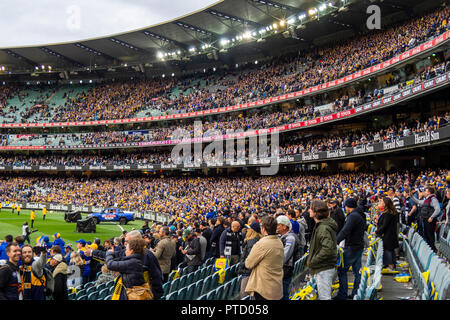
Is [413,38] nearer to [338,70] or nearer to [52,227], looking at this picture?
[338,70]

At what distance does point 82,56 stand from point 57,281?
63764mm

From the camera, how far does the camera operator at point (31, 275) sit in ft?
19.2

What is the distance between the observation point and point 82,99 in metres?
66.8

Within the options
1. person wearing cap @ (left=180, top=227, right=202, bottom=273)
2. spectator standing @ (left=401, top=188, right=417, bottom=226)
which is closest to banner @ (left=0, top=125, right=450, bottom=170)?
spectator standing @ (left=401, top=188, right=417, bottom=226)

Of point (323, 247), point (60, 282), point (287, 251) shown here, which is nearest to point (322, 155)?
point (287, 251)

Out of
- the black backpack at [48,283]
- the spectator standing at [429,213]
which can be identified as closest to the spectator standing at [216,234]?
the black backpack at [48,283]

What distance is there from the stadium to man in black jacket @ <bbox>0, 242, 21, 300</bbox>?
0.10 feet

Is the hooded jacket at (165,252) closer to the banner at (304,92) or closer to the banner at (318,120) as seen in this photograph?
the banner at (318,120)

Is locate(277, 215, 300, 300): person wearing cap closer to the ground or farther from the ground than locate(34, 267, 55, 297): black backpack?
farther from the ground

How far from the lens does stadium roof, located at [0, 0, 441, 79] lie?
41272mm

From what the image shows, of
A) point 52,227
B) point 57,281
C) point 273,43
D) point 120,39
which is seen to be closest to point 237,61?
point 273,43

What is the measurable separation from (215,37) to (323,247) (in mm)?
50644

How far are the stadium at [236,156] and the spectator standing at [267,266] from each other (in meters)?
0.02

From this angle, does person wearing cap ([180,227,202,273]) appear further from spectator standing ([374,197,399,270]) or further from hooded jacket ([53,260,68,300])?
spectator standing ([374,197,399,270])
